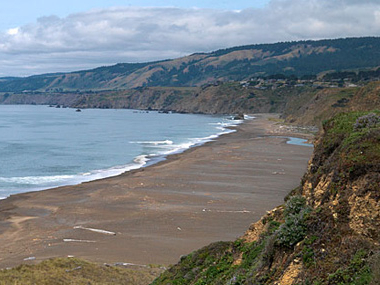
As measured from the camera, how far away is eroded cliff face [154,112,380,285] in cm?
770

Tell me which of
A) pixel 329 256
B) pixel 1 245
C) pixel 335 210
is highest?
pixel 335 210

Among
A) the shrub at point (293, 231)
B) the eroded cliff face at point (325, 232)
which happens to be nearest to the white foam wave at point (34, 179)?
the eroded cliff face at point (325, 232)

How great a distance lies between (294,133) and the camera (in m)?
84.0

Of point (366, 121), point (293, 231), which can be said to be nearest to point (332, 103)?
point (366, 121)

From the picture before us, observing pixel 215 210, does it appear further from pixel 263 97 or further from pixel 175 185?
pixel 263 97

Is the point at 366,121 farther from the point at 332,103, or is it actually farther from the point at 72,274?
the point at 332,103

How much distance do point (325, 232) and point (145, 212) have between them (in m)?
19.9

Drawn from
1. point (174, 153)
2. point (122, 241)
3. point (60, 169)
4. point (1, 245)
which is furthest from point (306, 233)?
point (174, 153)

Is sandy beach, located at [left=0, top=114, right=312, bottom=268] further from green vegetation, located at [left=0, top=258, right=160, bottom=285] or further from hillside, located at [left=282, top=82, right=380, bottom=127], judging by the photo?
hillside, located at [left=282, top=82, right=380, bottom=127]

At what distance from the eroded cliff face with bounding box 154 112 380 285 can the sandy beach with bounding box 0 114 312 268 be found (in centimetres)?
829

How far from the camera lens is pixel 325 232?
8.54 meters

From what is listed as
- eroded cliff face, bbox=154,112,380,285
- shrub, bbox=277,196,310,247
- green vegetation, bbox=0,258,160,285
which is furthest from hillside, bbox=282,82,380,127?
shrub, bbox=277,196,310,247

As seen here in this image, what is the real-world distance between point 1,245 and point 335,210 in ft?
59.2

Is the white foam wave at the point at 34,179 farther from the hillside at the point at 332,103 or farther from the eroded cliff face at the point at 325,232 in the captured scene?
the hillside at the point at 332,103
